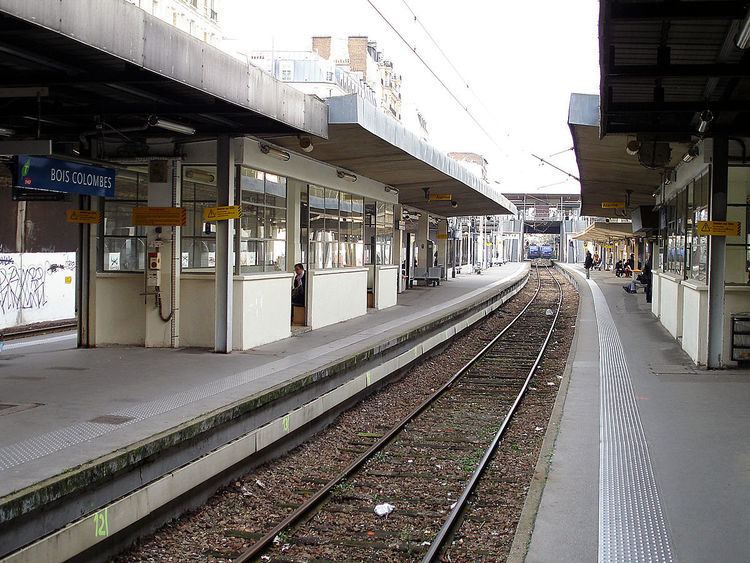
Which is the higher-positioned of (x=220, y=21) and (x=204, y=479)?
(x=220, y=21)

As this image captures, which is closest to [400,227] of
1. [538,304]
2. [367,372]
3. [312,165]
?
[538,304]

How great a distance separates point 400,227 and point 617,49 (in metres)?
18.1

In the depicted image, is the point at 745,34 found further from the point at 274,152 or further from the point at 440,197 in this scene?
the point at 440,197

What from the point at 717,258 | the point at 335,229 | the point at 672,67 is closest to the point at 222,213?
the point at 335,229

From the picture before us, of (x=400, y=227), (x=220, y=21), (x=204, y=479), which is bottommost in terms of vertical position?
(x=204, y=479)

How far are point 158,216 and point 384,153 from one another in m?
5.45

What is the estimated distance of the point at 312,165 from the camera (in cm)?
1519

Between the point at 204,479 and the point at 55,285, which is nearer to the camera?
the point at 204,479

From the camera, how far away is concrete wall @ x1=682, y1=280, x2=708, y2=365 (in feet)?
38.8

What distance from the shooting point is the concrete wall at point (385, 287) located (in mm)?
21500

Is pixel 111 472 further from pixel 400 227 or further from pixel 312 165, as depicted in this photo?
pixel 400 227

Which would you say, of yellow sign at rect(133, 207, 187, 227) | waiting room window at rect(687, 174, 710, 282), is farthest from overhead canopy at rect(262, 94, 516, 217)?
waiting room window at rect(687, 174, 710, 282)

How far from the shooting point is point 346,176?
56.3ft

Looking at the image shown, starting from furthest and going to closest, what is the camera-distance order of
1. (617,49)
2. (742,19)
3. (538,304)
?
(538,304) < (617,49) < (742,19)
